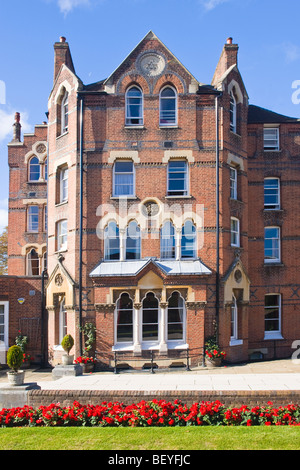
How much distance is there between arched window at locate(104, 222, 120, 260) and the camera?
21984 millimetres

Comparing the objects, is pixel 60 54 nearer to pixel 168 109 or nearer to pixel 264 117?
pixel 168 109

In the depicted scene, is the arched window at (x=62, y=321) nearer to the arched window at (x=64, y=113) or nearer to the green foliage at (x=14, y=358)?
the green foliage at (x=14, y=358)

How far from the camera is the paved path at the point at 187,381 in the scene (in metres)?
14.6

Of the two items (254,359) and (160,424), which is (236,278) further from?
(160,424)

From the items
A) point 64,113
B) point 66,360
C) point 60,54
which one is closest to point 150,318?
point 66,360

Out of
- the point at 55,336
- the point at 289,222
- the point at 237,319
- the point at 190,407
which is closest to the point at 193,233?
the point at 237,319

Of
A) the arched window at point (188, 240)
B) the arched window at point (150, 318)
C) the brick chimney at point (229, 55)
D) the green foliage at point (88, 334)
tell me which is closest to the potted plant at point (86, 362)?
the green foliage at point (88, 334)

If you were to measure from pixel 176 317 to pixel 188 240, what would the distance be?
139 inches

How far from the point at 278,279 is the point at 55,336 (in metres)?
11.6

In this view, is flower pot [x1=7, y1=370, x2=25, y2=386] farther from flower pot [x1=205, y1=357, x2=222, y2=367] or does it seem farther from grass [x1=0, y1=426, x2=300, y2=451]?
flower pot [x1=205, y1=357, x2=222, y2=367]

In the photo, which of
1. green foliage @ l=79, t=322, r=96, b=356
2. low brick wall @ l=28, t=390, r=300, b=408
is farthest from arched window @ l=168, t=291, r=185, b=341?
low brick wall @ l=28, t=390, r=300, b=408

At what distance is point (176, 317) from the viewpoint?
2142 centimetres

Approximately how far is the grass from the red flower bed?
519 mm

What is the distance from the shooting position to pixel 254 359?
2414cm
